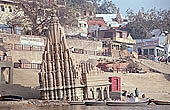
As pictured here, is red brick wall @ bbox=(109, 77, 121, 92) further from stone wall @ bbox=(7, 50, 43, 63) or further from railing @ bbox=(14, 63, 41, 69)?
stone wall @ bbox=(7, 50, 43, 63)

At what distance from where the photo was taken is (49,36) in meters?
34.3

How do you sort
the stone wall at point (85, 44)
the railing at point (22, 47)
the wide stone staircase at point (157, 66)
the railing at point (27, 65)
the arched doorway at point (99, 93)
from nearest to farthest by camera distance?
the arched doorway at point (99, 93), the railing at point (27, 65), the railing at point (22, 47), the wide stone staircase at point (157, 66), the stone wall at point (85, 44)

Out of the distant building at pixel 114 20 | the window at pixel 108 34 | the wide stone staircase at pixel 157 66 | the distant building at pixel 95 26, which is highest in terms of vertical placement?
the distant building at pixel 114 20

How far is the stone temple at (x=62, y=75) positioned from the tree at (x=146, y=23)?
49.1m

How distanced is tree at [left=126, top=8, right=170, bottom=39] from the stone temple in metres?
49.1

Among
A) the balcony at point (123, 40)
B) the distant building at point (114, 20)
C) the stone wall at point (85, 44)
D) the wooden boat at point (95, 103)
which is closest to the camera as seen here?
the wooden boat at point (95, 103)

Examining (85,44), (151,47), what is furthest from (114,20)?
(85,44)

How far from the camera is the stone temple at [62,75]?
32.8m

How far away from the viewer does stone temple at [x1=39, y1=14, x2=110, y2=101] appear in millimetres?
32781

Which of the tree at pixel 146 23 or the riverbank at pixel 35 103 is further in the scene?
the tree at pixel 146 23

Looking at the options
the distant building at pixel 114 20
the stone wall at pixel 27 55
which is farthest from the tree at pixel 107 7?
the stone wall at pixel 27 55

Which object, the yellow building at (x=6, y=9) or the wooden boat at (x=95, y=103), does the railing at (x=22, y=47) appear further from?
the wooden boat at (x=95, y=103)

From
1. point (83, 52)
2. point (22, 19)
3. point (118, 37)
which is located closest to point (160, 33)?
point (118, 37)

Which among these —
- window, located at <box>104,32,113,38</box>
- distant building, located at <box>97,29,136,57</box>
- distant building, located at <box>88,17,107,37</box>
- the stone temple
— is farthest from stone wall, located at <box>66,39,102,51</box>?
the stone temple
